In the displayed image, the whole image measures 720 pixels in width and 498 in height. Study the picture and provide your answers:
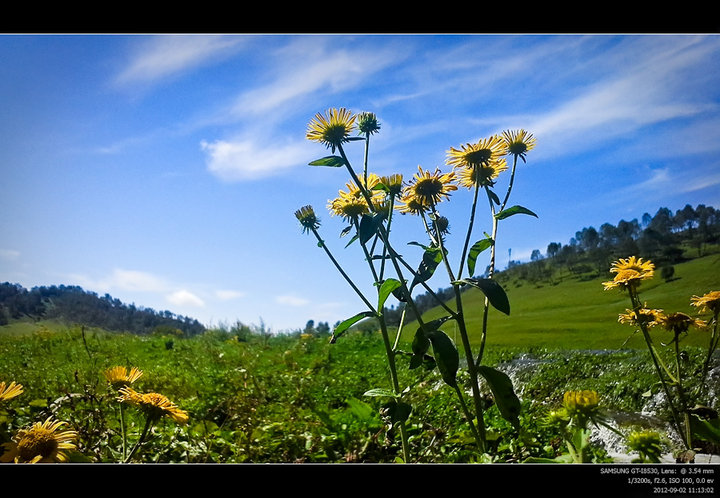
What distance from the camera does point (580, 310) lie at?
1598 mm

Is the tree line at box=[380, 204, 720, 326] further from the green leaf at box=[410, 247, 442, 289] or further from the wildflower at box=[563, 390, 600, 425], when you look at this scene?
the wildflower at box=[563, 390, 600, 425]

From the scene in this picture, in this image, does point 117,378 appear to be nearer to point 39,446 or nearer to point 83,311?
point 39,446

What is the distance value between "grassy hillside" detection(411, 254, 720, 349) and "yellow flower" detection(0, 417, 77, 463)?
0.94 m

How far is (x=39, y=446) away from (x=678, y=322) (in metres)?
1.54

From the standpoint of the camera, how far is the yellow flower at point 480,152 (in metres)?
1.23

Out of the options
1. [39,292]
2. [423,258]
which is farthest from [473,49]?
[39,292]

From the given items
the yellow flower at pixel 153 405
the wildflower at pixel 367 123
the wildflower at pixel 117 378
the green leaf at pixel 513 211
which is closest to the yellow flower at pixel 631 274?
the green leaf at pixel 513 211

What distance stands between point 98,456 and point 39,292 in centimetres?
80

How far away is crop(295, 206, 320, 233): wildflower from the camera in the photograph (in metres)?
1.39

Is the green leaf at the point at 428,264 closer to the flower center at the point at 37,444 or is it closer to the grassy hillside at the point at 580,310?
the grassy hillside at the point at 580,310

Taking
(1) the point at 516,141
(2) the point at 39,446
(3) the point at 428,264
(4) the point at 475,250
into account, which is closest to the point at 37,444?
(2) the point at 39,446

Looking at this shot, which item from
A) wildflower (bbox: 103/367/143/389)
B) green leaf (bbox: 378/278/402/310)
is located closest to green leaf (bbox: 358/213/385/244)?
green leaf (bbox: 378/278/402/310)
